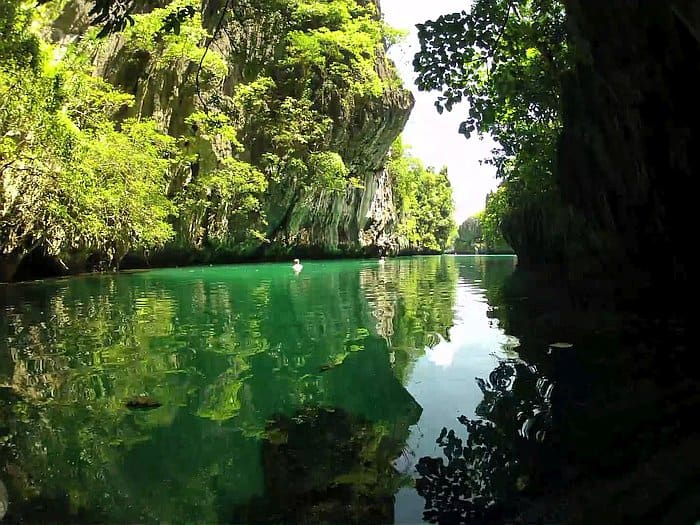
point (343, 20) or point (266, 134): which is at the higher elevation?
point (343, 20)

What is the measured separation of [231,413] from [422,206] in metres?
69.2

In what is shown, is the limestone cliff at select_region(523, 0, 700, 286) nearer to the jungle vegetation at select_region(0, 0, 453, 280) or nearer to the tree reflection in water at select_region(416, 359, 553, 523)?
the tree reflection in water at select_region(416, 359, 553, 523)

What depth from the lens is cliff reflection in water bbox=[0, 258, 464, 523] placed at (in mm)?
2318

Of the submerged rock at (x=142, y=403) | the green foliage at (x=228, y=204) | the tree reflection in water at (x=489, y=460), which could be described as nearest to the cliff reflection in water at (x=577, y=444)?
the tree reflection in water at (x=489, y=460)

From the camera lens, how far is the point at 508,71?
17.9ft

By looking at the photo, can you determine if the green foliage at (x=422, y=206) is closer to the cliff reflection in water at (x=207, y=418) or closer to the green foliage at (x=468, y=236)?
the green foliage at (x=468, y=236)

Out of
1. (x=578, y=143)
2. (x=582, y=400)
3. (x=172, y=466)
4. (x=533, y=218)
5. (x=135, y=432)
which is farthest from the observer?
(x=533, y=218)

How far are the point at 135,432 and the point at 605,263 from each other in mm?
11268

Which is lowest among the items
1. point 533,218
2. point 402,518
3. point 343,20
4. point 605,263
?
point 402,518

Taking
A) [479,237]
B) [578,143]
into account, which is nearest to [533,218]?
[578,143]

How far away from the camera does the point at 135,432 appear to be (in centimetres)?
315

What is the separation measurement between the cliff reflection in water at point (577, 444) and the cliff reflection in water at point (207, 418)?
0.39m

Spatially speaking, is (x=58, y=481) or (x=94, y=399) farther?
(x=94, y=399)

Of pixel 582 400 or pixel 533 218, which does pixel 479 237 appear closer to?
pixel 533 218
